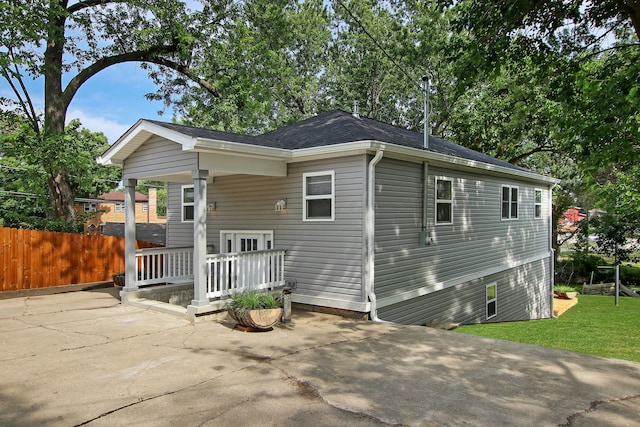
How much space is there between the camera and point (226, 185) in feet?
32.5

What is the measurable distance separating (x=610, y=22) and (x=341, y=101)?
16.7 metres

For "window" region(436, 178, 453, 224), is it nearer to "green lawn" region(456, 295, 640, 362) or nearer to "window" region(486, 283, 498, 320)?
"green lawn" region(456, 295, 640, 362)

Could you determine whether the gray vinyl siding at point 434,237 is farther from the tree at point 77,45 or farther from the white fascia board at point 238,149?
the tree at point 77,45

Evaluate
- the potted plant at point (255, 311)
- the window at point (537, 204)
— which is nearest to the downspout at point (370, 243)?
the potted plant at point (255, 311)

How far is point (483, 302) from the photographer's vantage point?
38.9ft

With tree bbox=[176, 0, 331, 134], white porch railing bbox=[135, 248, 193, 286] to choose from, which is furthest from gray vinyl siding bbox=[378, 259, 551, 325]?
tree bbox=[176, 0, 331, 134]

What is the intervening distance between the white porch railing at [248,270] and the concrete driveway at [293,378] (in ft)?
2.98

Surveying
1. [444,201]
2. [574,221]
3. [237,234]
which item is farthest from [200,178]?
[574,221]

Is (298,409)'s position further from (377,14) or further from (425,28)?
(377,14)

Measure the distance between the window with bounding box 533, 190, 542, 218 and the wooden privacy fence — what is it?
1409 cm

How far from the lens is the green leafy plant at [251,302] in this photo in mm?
6562

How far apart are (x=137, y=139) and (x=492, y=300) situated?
418 inches

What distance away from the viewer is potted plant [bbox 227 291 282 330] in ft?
21.1

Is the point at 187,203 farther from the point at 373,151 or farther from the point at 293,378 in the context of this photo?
the point at 293,378
